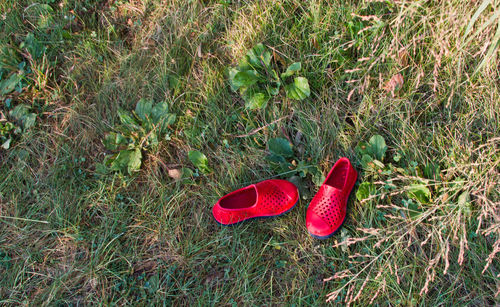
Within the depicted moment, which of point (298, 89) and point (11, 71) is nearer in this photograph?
point (298, 89)

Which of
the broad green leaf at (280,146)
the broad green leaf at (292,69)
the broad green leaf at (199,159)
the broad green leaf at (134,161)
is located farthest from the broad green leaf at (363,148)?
the broad green leaf at (134,161)

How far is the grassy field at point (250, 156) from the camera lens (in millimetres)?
1823

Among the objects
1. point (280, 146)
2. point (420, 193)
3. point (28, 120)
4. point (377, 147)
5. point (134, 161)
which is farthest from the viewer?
point (28, 120)

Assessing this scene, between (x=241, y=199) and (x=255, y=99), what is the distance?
0.56 meters

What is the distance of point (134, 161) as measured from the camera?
2.18 m

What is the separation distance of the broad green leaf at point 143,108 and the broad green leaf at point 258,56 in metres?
0.65

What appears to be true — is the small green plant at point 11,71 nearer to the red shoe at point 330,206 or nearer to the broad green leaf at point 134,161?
the broad green leaf at point 134,161

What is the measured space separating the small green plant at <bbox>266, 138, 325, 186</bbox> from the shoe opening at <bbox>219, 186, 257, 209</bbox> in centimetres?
19

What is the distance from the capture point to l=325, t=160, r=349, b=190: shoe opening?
6.48ft

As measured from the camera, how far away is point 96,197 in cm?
218

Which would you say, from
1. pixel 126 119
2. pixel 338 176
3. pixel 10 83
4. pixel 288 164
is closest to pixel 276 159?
pixel 288 164

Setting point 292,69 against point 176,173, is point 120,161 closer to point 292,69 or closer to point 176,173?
point 176,173

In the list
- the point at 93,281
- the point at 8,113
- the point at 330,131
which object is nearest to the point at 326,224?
the point at 330,131

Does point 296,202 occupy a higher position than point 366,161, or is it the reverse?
point 366,161
